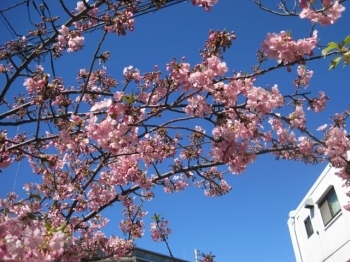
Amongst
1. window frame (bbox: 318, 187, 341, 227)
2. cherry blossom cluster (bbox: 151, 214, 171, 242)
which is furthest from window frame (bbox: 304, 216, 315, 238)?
cherry blossom cluster (bbox: 151, 214, 171, 242)

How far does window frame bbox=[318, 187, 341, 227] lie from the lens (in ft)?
40.3

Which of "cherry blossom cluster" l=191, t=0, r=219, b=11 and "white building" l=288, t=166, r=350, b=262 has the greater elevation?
"white building" l=288, t=166, r=350, b=262

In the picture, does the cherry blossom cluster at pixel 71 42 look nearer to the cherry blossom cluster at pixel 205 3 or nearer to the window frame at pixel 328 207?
the cherry blossom cluster at pixel 205 3

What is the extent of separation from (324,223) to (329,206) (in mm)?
833

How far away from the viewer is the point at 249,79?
3.81 m

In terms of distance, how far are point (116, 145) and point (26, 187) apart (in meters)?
3.52

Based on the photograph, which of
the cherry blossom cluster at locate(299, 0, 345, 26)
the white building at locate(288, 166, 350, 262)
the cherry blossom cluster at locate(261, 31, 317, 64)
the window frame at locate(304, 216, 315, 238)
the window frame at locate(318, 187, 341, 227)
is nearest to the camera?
the cherry blossom cluster at locate(299, 0, 345, 26)

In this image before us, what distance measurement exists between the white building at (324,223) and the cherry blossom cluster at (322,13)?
8.21 meters

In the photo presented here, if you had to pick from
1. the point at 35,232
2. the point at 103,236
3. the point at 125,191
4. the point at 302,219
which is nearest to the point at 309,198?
the point at 302,219

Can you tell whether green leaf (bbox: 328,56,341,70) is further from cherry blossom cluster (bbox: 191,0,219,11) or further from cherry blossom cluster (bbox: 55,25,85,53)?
cherry blossom cluster (bbox: 55,25,85,53)

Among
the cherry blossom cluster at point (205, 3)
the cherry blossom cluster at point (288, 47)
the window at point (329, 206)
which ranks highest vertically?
the window at point (329, 206)

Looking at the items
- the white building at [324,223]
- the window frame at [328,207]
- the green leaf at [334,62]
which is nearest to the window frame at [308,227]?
the white building at [324,223]

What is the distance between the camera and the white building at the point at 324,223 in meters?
11.7

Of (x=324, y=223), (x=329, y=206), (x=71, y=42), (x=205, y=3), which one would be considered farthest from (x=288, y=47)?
(x=324, y=223)
